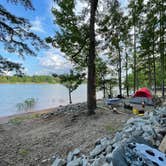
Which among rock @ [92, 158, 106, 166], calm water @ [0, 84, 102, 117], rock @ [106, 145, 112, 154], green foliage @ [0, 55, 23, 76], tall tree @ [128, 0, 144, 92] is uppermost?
tall tree @ [128, 0, 144, 92]

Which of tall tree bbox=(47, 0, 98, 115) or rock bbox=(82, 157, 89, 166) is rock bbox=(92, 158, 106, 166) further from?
tall tree bbox=(47, 0, 98, 115)

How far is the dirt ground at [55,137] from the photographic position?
5.11 meters

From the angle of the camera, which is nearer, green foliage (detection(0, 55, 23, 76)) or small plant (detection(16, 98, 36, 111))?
green foliage (detection(0, 55, 23, 76))

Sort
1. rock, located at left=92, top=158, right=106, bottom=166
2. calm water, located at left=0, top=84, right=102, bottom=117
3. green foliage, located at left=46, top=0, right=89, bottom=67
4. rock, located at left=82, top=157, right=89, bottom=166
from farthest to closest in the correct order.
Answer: calm water, located at left=0, top=84, right=102, bottom=117 < green foliage, located at left=46, top=0, right=89, bottom=67 < rock, located at left=82, top=157, right=89, bottom=166 < rock, located at left=92, top=158, right=106, bottom=166

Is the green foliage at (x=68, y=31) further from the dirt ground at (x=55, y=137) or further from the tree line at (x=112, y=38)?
the dirt ground at (x=55, y=137)

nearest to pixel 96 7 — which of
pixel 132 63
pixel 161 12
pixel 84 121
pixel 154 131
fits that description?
pixel 84 121

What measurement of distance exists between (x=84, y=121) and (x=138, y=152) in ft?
15.6

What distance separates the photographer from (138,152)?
110 inches

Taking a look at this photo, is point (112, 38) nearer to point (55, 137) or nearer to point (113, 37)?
point (113, 37)

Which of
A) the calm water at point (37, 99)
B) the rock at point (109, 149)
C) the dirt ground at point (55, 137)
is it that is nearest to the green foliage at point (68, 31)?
the dirt ground at point (55, 137)

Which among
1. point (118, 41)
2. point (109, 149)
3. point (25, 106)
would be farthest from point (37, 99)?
point (109, 149)

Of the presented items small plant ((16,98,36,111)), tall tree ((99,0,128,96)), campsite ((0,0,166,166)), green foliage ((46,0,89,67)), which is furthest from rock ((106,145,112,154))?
→ small plant ((16,98,36,111))

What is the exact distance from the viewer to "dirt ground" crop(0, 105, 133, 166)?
5.11 m

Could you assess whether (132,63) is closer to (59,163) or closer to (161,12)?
(161,12)
